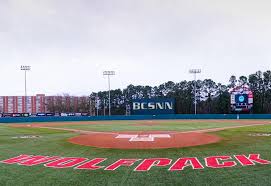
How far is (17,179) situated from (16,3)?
639 inches

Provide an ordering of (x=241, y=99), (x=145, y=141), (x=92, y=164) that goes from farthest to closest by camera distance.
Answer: (x=241, y=99) < (x=145, y=141) < (x=92, y=164)

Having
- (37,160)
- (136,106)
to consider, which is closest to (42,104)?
(136,106)

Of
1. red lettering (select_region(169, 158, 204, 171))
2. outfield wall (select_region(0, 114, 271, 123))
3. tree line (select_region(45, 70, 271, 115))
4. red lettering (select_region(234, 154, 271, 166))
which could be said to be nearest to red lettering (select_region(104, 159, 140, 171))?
red lettering (select_region(169, 158, 204, 171))

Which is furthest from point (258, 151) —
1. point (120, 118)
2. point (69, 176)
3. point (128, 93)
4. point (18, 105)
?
point (18, 105)

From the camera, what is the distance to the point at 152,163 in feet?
34.3

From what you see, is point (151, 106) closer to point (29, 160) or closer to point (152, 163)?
point (29, 160)

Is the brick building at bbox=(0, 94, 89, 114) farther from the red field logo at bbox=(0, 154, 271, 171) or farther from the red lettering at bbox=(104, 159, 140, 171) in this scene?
the red lettering at bbox=(104, 159, 140, 171)

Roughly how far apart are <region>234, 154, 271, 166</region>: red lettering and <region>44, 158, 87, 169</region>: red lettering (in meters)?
5.34

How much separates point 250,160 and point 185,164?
221 centimetres

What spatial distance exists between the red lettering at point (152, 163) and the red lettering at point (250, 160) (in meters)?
2.34

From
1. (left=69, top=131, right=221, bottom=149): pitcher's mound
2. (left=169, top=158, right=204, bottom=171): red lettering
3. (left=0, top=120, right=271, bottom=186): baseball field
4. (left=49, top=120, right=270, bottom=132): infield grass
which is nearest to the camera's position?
(left=0, top=120, right=271, bottom=186): baseball field

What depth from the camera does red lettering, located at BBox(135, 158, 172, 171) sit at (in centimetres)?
966

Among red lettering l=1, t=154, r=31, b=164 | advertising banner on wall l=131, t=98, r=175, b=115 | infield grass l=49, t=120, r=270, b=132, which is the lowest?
infield grass l=49, t=120, r=270, b=132

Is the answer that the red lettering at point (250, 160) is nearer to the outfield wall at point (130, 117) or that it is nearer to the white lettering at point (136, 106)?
the outfield wall at point (130, 117)
